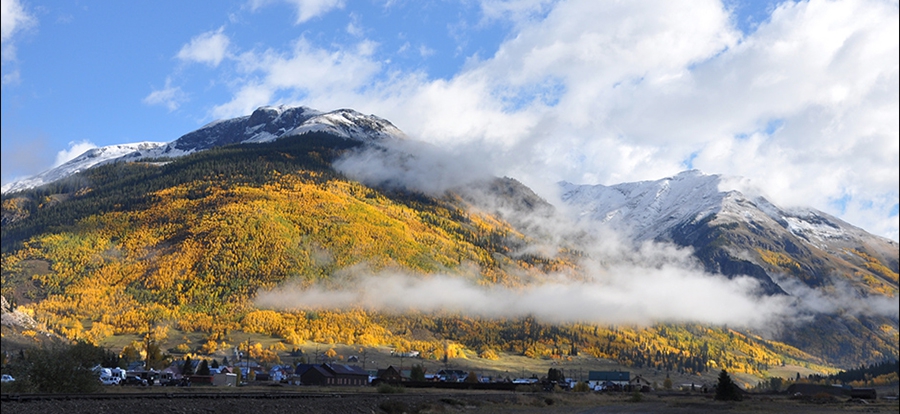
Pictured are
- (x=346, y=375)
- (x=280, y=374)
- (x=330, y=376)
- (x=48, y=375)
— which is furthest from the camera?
(x=280, y=374)

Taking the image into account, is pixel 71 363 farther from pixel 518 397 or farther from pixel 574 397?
pixel 574 397

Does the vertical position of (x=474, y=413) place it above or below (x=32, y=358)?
below

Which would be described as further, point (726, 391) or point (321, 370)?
point (321, 370)

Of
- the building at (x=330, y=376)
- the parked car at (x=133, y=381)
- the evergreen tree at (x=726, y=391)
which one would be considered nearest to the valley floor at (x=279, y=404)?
the evergreen tree at (x=726, y=391)

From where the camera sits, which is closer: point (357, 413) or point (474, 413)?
point (357, 413)

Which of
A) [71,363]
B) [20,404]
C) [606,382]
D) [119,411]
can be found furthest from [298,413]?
[606,382]

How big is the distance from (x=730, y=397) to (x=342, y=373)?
226 ft

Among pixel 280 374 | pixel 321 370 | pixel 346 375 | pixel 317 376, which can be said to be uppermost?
pixel 321 370

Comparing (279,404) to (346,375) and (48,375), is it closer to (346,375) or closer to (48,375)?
(48,375)

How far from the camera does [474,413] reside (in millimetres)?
72438

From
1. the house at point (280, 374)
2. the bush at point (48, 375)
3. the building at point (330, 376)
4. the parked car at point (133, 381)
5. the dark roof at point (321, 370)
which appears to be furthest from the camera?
the house at point (280, 374)

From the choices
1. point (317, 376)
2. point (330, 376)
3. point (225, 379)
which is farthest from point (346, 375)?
point (225, 379)

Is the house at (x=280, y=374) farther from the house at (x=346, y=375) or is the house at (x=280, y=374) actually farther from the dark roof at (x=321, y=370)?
the house at (x=346, y=375)

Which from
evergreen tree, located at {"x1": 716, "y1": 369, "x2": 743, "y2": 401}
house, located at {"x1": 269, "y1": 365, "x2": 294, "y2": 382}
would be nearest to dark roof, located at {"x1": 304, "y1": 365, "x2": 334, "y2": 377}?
house, located at {"x1": 269, "y1": 365, "x2": 294, "y2": 382}
